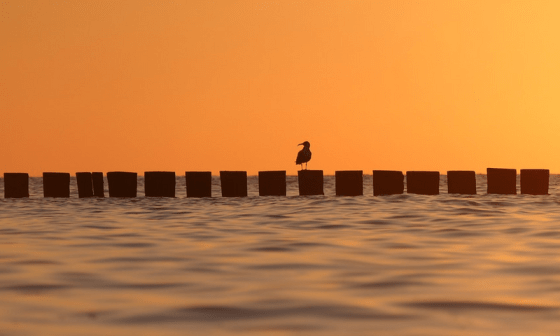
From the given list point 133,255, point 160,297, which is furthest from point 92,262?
point 160,297

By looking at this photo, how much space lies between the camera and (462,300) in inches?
226

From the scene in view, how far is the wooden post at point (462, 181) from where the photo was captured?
22.7 meters

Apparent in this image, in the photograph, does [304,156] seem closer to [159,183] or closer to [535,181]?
[159,183]

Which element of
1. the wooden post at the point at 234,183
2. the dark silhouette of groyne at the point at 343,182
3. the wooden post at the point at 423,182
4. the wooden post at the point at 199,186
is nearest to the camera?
the wooden post at the point at 423,182

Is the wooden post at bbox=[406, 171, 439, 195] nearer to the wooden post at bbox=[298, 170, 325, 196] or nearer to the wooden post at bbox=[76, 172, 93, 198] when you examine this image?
the wooden post at bbox=[298, 170, 325, 196]

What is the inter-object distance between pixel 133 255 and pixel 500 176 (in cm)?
1626

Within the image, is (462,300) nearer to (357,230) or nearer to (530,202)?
(357,230)

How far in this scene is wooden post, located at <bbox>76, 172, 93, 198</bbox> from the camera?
2405 cm

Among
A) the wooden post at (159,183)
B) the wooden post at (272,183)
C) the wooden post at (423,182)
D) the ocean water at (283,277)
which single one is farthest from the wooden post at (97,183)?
the ocean water at (283,277)

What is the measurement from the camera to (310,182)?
22.7m

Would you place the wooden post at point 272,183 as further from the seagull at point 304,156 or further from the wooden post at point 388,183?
the wooden post at point 388,183

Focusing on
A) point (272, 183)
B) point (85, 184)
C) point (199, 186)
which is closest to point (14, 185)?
point (85, 184)

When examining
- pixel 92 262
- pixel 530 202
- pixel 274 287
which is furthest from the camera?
pixel 530 202

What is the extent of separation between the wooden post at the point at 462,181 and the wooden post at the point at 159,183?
25.5ft
